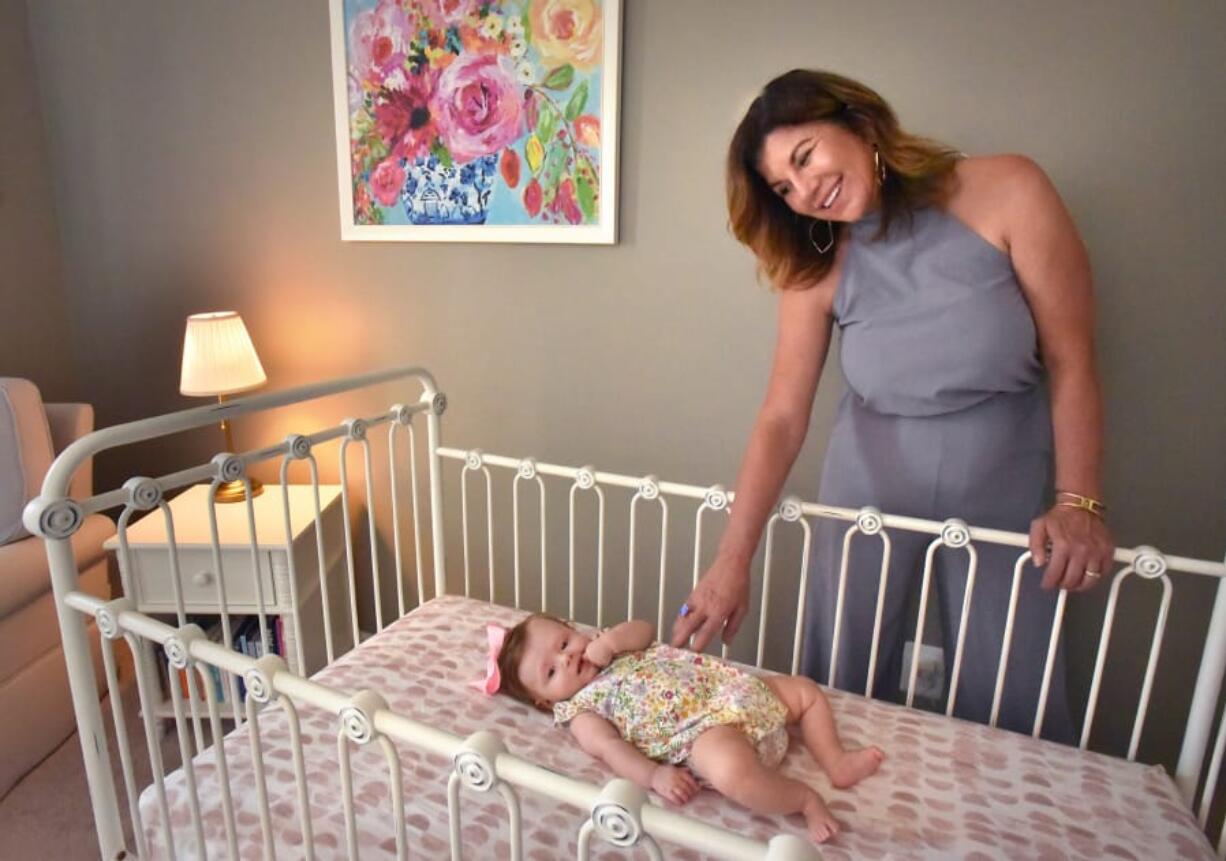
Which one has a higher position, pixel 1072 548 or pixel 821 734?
pixel 1072 548

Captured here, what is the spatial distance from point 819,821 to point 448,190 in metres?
1.50

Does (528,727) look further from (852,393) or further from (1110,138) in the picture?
(1110,138)

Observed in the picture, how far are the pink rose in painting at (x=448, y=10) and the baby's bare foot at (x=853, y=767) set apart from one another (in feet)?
5.41

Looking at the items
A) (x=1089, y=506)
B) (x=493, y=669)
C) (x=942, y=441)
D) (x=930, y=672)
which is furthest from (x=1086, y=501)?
(x=493, y=669)

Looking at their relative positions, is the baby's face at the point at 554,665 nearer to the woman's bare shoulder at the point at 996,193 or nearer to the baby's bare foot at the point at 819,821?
the baby's bare foot at the point at 819,821

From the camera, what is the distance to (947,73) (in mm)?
1317

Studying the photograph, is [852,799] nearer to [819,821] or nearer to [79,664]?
[819,821]

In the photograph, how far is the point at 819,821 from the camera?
888 mm

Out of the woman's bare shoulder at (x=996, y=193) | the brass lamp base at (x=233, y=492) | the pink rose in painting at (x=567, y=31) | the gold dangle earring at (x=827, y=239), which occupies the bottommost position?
the brass lamp base at (x=233, y=492)

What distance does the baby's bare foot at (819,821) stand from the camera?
2.89 ft

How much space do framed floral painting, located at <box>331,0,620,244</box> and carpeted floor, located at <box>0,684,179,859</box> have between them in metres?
1.37

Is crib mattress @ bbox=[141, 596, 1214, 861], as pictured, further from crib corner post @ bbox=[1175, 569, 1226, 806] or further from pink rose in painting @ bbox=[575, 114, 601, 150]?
pink rose in painting @ bbox=[575, 114, 601, 150]

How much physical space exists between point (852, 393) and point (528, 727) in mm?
757

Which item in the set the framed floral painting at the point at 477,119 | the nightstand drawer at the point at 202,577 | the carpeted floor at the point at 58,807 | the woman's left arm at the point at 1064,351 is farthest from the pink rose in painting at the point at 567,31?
the carpeted floor at the point at 58,807
